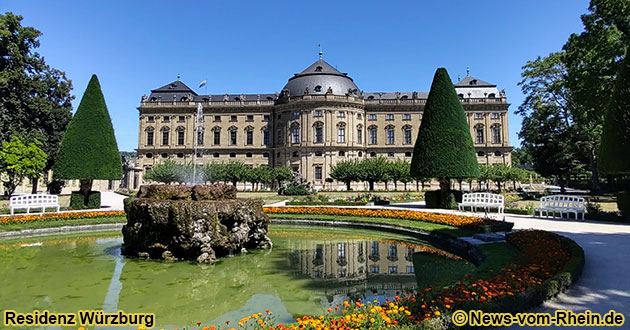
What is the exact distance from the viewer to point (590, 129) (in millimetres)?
28984

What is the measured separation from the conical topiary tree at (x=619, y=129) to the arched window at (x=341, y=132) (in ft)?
106

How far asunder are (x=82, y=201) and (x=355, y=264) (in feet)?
54.7

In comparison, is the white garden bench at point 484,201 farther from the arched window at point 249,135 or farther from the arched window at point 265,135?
the arched window at point 249,135

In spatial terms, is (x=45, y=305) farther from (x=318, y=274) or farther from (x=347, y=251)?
(x=347, y=251)

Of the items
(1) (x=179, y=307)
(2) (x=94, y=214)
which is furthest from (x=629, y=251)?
(2) (x=94, y=214)

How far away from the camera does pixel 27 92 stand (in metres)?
26.2

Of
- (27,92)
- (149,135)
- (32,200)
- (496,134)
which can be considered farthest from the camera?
(149,135)

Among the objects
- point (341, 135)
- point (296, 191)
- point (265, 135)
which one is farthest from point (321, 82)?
point (296, 191)

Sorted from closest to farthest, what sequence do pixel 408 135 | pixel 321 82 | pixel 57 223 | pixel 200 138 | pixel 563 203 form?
pixel 57 223 < pixel 563 203 < pixel 321 82 < pixel 408 135 < pixel 200 138

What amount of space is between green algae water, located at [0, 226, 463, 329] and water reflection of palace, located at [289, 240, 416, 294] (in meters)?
0.02

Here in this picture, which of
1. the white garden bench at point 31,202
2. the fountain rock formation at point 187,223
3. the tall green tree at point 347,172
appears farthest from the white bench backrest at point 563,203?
the tall green tree at point 347,172

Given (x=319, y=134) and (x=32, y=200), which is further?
(x=319, y=134)

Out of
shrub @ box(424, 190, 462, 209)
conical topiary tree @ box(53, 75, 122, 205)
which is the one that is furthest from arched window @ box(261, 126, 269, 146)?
shrub @ box(424, 190, 462, 209)

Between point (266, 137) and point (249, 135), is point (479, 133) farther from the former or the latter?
point (249, 135)
